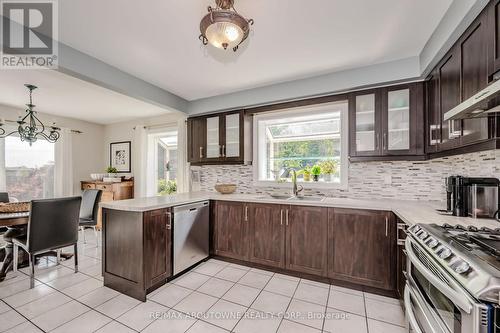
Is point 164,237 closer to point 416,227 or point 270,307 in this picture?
point 270,307

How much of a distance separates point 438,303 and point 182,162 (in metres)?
3.69

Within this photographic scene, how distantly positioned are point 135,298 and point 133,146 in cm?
365

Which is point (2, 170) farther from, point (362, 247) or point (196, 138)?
point (362, 247)

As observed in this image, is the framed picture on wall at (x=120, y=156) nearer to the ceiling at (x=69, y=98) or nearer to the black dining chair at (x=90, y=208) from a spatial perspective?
the ceiling at (x=69, y=98)

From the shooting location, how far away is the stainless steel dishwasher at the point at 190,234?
2.49 m

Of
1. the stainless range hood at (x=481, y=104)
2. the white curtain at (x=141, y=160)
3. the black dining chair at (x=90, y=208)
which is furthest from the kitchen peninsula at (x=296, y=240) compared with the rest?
the white curtain at (x=141, y=160)

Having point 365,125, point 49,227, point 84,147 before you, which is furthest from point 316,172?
point 84,147

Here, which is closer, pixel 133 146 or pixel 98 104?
pixel 98 104

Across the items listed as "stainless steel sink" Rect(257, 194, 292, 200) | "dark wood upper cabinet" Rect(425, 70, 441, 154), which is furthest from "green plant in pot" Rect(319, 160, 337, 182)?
"dark wood upper cabinet" Rect(425, 70, 441, 154)

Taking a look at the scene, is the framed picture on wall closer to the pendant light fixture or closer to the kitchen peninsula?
the kitchen peninsula

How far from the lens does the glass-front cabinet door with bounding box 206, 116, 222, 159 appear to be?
3.50m

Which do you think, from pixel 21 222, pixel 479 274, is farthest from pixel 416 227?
pixel 21 222

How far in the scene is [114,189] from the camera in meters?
4.49

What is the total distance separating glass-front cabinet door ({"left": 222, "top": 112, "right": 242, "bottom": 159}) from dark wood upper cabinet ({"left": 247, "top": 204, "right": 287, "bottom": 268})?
92cm
